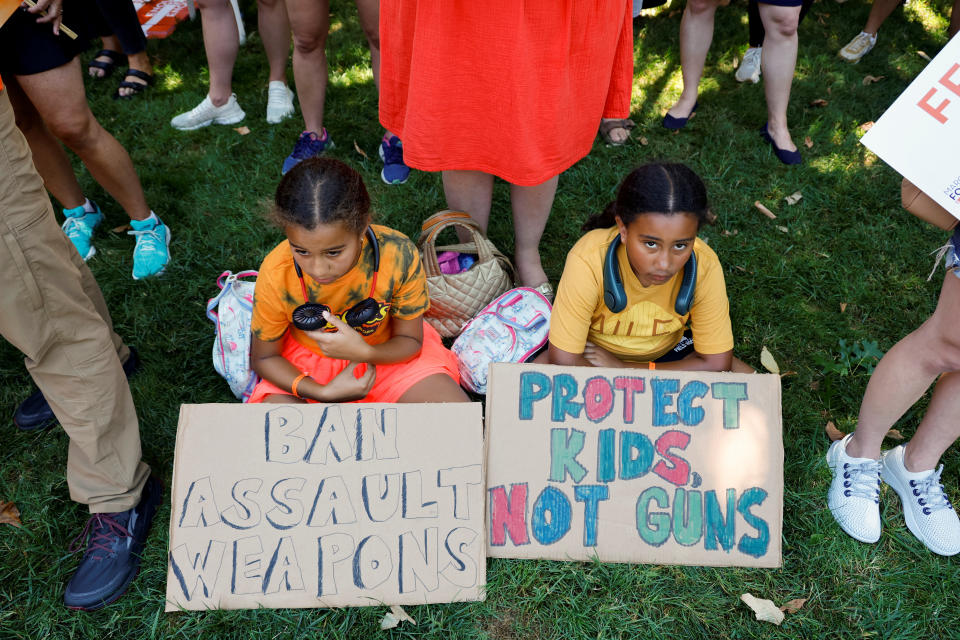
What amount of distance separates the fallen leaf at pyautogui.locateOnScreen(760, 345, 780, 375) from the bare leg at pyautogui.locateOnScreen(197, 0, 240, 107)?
11.1 feet

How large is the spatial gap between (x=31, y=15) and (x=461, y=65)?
59.6 inches

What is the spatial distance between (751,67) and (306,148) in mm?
2987

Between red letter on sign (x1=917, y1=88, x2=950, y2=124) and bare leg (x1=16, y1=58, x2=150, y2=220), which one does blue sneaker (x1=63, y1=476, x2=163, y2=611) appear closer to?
bare leg (x1=16, y1=58, x2=150, y2=220)

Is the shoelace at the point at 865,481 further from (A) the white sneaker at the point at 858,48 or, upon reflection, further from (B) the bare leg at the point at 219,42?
(B) the bare leg at the point at 219,42

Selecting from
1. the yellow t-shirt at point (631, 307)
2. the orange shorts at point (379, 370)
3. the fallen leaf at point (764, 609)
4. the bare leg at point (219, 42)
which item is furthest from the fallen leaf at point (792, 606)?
the bare leg at point (219, 42)

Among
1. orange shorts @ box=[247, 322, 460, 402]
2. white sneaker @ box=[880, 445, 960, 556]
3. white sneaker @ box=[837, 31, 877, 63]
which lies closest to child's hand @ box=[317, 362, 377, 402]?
orange shorts @ box=[247, 322, 460, 402]

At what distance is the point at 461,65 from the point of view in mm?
2338

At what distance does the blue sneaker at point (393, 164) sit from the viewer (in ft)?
12.3

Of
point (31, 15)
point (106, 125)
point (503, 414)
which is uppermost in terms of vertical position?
point (31, 15)

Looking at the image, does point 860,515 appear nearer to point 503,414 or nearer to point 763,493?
point 763,493

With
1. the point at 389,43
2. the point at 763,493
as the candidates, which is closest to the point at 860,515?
the point at 763,493

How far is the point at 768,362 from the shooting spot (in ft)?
9.39

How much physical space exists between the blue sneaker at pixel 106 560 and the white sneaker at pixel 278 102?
108 inches

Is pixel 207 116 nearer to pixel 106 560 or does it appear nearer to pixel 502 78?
pixel 502 78
